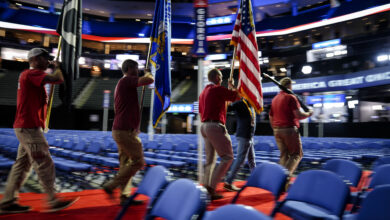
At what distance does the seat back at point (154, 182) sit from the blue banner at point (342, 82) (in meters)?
16.5

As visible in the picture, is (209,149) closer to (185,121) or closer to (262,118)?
(262,118)

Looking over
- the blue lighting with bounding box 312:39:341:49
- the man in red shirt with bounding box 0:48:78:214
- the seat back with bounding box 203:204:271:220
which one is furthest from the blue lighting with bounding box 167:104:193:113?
the seat back with bounding box 203:204:271:220

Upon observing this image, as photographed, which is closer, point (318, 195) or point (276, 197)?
point (318, 195)

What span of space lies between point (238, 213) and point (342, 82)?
19590 millimetres

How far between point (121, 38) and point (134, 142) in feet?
101

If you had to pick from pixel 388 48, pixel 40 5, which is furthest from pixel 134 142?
pixel 40 5

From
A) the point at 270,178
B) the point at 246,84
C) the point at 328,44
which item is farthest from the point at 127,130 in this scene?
the point at 328,44

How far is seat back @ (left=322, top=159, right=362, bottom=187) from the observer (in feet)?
9.29

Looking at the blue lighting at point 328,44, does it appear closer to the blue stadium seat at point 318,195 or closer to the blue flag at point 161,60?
the blue flag at point 161,60

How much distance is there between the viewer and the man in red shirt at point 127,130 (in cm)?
320

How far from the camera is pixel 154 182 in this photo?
2.24 m

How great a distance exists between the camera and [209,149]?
3.71m

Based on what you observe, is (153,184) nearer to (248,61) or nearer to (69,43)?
(69,43)

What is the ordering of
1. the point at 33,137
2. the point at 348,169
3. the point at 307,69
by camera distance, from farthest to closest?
the point at 307,69, the point at 348,169, the point at 33,137
